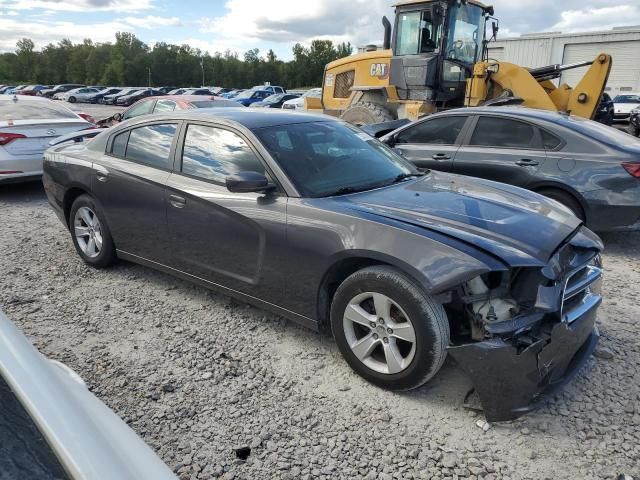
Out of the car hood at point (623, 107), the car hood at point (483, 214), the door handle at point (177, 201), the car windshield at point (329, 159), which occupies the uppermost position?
the car hood at point (623, 107)

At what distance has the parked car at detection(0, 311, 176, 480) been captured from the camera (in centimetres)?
119

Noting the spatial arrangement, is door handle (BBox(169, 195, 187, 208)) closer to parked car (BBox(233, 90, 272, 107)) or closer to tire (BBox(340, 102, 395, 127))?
tire (BBox(340, 102, 395, 127))

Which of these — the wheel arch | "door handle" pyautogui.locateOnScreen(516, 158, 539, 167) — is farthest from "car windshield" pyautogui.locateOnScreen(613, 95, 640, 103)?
the wheel arch

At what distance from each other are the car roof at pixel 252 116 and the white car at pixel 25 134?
426cm

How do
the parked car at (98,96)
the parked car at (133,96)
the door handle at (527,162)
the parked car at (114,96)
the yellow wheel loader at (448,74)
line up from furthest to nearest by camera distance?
the parked car at (98,96) < the parked car at (114,96) < the parked car at (133,96) < the yellow wheel loader at (448,74) < the door handle at (527,162)

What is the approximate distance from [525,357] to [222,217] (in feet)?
6.94

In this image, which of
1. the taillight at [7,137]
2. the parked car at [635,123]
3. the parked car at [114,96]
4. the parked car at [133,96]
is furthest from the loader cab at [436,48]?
the parked car at [114,96]

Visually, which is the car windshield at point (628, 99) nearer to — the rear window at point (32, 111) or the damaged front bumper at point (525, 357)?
the rear window at point (32, 111)

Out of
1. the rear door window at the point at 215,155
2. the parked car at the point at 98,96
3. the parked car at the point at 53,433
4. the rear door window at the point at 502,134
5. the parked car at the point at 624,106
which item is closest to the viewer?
the parked car at the point at 53,433

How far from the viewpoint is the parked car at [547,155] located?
16.8 ft

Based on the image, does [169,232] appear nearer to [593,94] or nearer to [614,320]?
[614,320]

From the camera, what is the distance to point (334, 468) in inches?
95.6

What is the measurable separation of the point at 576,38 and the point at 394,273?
3648 centimetres

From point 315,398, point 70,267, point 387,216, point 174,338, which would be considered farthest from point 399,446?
point 70,267
